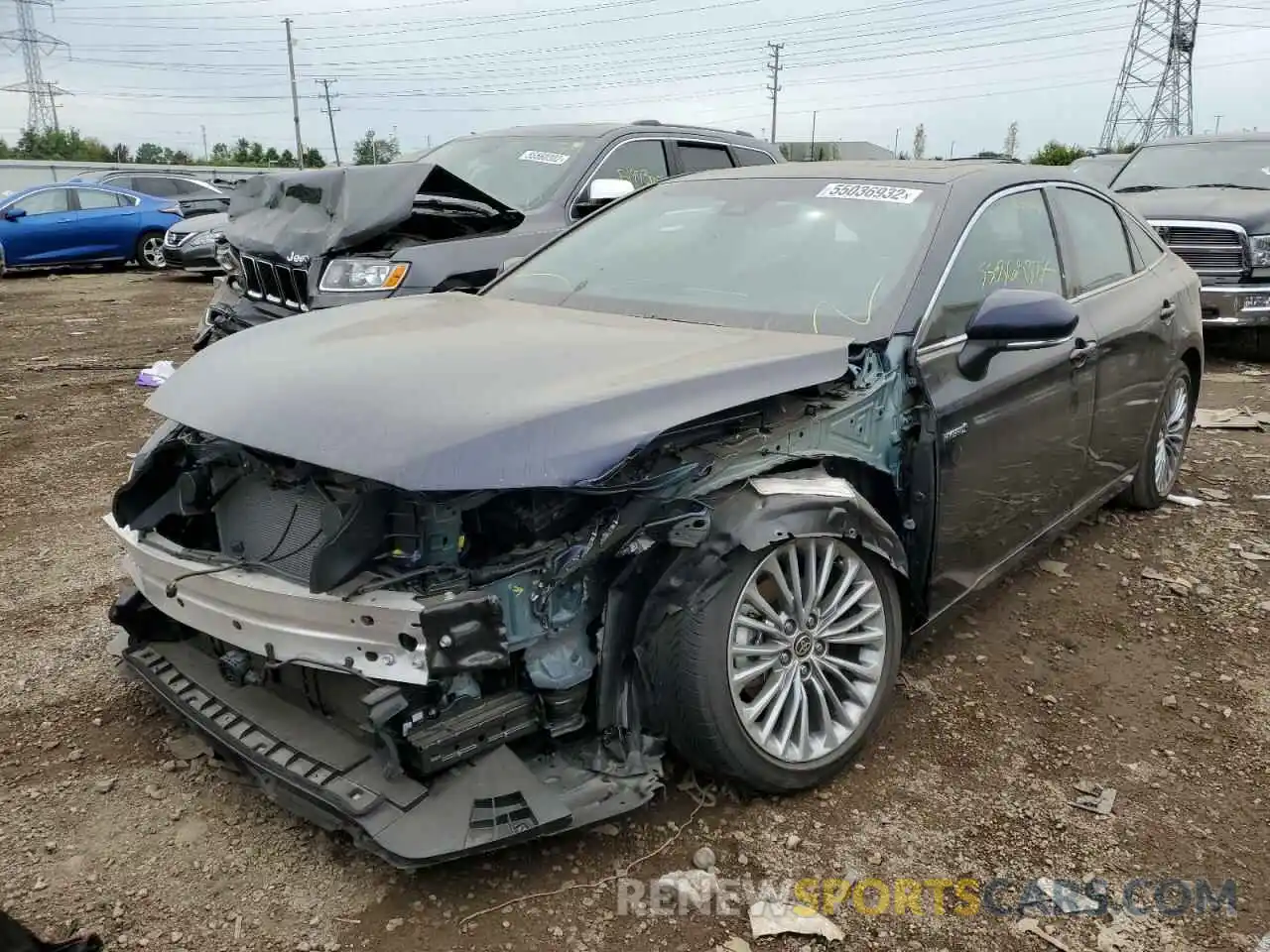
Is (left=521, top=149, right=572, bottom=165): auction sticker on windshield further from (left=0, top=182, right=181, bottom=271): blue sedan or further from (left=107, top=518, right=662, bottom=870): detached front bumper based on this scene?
(left=0, top=182, right=181, bottom=271): blue sedan

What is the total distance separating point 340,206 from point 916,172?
12.6 ft

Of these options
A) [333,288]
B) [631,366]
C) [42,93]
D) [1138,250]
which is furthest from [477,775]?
[42,93]

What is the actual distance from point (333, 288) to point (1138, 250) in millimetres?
4307

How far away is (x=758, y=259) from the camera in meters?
3.41

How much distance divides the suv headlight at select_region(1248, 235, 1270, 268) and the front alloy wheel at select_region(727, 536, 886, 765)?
7611mm

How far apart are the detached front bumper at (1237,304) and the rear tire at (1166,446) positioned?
13.6 ft

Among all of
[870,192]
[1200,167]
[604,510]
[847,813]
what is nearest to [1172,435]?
[870,192]

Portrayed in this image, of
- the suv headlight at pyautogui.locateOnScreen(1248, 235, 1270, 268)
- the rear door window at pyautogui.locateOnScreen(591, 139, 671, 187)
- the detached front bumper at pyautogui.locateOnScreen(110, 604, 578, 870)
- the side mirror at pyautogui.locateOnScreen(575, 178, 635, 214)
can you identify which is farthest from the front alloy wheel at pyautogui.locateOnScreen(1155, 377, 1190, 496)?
the suv headlight at pyautogui.locateOnScreen(1248, 235, 1270, 268)

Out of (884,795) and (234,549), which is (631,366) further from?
(884,795)

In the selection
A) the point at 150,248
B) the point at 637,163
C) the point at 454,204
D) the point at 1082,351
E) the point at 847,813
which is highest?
the point at 637,163

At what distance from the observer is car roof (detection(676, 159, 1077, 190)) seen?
11.6 ft

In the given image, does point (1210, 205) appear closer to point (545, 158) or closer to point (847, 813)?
point (545, 158)

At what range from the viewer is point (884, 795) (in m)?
2.79

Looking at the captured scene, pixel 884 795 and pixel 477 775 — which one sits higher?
pixel 477 775
